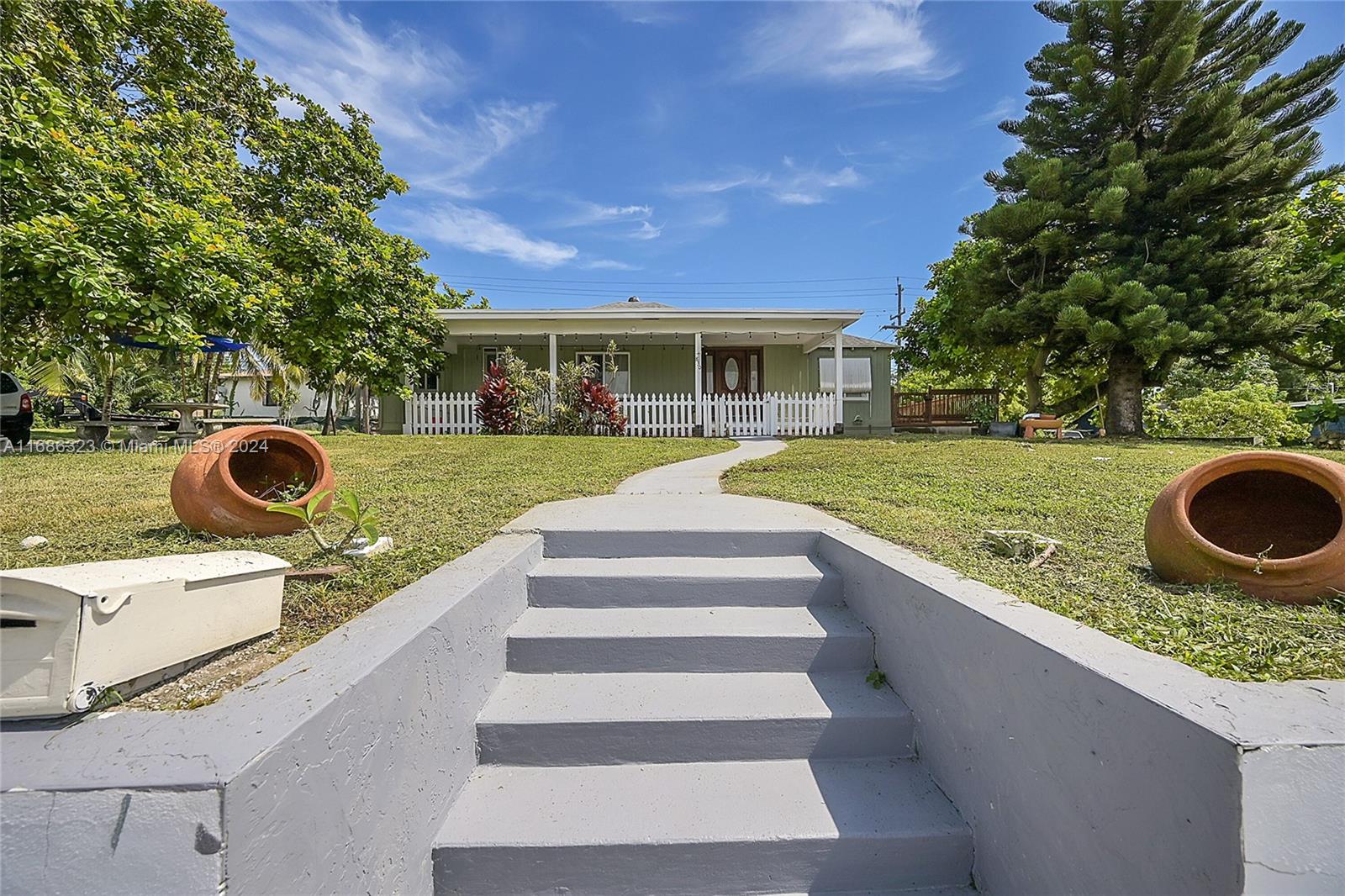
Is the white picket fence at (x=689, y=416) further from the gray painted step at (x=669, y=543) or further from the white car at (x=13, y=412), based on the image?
the gray painted step at (x=669, y=543)

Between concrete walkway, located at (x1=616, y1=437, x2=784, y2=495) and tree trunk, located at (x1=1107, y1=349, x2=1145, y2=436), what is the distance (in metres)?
9.10

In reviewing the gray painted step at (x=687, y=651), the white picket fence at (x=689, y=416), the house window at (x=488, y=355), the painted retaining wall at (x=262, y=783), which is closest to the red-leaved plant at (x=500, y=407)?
the white picket fence at (x=689, y=416)

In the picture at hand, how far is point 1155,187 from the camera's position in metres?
11.4

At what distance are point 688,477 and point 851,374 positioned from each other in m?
14.4

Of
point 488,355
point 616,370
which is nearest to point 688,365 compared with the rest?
point 616,370

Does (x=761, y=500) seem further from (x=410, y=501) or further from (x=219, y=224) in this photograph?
(x=219, y=224)

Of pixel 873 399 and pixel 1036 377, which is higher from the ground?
pixel 1036 377

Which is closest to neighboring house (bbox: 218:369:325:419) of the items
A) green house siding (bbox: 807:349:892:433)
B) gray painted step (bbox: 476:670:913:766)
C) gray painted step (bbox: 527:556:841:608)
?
green house siding (bbox: 807:349:892:433)

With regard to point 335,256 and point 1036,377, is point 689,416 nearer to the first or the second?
point 335,256

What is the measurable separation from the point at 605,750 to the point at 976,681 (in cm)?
118

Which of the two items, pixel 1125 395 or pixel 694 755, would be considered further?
pixel 1125 395

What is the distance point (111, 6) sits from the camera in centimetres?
987

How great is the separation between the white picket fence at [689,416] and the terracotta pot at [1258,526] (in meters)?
10.4

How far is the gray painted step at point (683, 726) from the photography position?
5.91 ft
